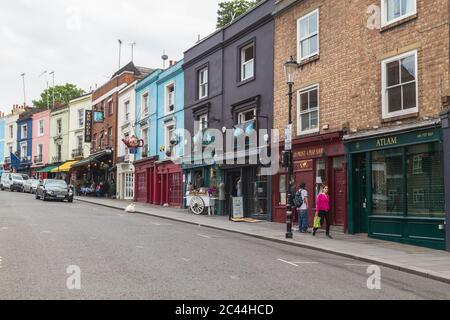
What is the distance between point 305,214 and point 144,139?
65.8ft

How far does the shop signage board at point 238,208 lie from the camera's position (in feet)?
71.0

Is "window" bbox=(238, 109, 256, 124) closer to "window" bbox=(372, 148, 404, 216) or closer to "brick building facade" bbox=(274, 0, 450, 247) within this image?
"brick building facade" bbox=(274, 0, 450, 247)

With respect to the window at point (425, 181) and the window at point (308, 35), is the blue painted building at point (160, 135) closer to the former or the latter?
the window at point (308, 35)

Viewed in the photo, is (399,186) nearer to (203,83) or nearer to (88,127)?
(203,83)

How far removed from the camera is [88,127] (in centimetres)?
4503

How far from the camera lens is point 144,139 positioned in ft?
117

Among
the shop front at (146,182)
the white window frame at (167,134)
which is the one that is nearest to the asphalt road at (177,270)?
the white window frame at (167,134)

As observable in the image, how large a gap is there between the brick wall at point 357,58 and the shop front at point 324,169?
26.1 inches

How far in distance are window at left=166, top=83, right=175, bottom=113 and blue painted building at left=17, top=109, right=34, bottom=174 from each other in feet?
103

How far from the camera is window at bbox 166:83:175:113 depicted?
3148 centimetres

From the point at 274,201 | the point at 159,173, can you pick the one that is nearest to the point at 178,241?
the point at 274,201
